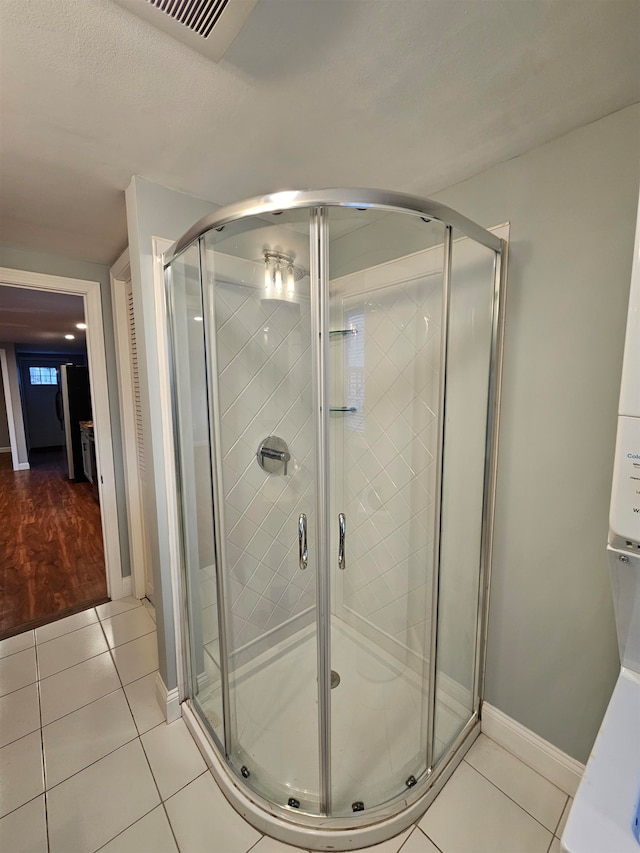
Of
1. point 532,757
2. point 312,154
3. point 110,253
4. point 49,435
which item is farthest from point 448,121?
point 49,435

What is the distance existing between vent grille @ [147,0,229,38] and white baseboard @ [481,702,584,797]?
2515 mm

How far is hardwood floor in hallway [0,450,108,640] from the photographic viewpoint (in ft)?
8.32

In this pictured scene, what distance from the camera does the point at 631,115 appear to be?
1.07m

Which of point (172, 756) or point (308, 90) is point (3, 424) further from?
point (308, 90)

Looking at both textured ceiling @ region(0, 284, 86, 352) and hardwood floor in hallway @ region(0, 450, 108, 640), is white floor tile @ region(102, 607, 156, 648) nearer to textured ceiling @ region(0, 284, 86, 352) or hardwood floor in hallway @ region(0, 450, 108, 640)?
hardwood floor in hallway @ region(0, 450, 108, 640)

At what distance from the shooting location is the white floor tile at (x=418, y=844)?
1.18 meters

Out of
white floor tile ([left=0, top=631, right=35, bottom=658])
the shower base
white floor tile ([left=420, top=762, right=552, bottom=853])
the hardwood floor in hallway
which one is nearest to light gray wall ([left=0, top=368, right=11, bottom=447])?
the hardwood floor in hallway

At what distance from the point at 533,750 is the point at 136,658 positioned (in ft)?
6.83

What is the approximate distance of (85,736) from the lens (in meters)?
1.60

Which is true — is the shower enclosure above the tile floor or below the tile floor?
above

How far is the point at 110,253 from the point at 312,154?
1.63 m

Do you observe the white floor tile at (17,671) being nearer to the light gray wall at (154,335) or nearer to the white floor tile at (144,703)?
the white floor tile at (144,703)

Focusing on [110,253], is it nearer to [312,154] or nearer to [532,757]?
[312,154]

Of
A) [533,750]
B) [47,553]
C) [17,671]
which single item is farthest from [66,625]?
[533,750]
